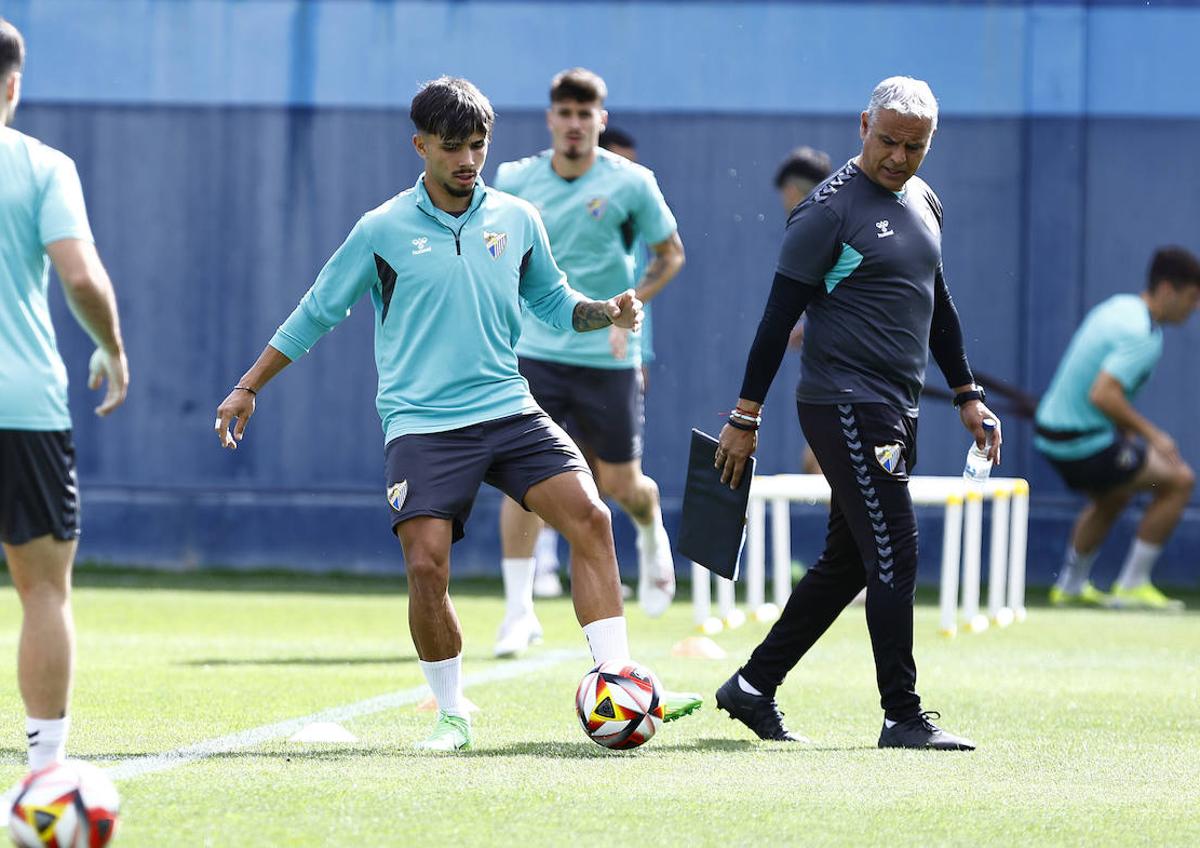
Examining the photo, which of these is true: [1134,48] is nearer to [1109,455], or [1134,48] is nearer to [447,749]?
[1109,455]

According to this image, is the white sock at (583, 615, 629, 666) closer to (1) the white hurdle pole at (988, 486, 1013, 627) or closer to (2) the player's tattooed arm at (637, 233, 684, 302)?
(2) the player's tattooed arm at (637, 233, 684, 302)

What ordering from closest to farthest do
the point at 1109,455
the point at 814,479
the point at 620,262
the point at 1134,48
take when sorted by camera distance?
the point at 620,262 < the point at 814,479 < the point at 1109,455 < the point at 1134,48

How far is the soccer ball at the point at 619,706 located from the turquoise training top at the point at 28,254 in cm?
190

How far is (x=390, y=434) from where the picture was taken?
6.59 meters

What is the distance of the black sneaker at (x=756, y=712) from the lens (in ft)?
22.4

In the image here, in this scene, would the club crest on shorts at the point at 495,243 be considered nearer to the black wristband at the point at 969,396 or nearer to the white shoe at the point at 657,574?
the black wristband at the point at 969,396

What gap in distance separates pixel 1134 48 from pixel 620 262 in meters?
6.28

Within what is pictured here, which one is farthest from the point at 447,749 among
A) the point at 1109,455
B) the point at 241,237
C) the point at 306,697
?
the point at 241,237

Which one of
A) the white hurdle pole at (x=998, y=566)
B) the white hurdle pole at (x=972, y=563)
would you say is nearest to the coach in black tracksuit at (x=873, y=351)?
the white hurdle pole at (x=972, y=563)

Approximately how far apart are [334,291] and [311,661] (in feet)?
10.3

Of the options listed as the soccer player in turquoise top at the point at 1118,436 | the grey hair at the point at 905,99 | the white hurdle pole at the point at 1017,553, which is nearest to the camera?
the grey hair at the point at 905,99

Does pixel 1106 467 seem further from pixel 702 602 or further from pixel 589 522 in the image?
pixel 589 522

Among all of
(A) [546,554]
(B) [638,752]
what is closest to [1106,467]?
(A) [546,554]

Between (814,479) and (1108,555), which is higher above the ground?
(814,479)
